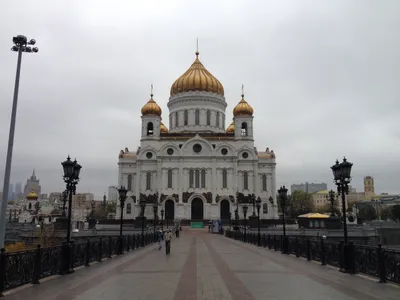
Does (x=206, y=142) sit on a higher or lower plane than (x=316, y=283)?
higher

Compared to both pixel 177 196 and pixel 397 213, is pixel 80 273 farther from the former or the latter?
pixel 397 213

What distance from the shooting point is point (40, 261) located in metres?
11.1

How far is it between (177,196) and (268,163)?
17.5 m

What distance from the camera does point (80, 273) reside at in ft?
42.4

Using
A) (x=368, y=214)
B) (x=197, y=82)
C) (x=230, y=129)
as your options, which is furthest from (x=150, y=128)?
(x=368, y=214)

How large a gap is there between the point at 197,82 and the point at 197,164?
654 inches

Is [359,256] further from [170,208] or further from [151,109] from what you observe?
[151,109]

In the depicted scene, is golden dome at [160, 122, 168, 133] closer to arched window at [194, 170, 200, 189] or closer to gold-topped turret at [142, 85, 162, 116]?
gold-topped turret at [142, 85, 162, 116]

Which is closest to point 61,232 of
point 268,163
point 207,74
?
point 268,163

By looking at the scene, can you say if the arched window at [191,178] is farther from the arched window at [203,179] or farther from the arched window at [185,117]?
the arched window at [185,117]

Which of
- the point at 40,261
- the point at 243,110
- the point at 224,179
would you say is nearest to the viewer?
the point at 40,261

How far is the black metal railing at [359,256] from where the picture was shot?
10727 mm

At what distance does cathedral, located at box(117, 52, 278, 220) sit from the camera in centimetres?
6188

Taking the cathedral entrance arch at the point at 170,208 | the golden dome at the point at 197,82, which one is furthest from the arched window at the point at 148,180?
the golden dome at the point at 197,82
